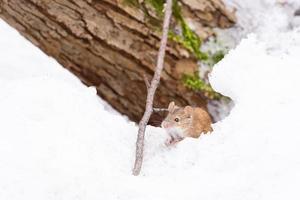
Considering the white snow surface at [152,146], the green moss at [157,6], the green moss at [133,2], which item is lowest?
the white snow surface at [152,146]

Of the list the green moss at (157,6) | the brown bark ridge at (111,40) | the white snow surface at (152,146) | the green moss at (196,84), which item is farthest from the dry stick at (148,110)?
the green moss at (196,84)

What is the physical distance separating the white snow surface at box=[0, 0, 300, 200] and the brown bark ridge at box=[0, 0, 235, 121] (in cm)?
85

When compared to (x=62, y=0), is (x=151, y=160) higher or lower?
lower

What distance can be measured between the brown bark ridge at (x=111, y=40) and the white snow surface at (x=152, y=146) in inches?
33.3

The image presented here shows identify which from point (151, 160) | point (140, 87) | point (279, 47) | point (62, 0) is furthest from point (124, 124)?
point (279, 47)

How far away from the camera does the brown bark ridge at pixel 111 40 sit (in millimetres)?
8797

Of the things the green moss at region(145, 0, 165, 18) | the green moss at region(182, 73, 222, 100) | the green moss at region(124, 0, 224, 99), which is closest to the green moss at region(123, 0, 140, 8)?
the green moss at region(124, 0, 224, 99)

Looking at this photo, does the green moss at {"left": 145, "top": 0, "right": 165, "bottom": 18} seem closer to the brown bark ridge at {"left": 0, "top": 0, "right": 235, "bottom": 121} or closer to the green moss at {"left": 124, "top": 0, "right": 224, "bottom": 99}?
the green moss at {"left": 124, "top": 0, "right": 224, "bottom": 99}

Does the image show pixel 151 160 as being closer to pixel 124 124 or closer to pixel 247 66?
pixel 124 124

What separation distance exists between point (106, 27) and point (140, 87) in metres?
1.40

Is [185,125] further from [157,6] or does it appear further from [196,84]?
[157,6]

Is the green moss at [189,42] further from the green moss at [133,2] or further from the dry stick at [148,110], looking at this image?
the dry stick at [148,110]

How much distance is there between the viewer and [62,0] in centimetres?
871

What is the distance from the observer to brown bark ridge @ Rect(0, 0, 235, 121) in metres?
8.80
